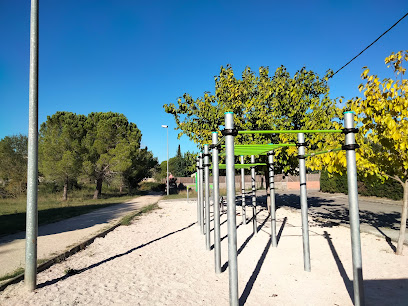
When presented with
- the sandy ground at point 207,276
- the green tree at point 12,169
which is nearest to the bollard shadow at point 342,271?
the sandy ground at point 207,276

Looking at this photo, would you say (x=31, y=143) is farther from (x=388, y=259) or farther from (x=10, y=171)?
(x=10, y=171)

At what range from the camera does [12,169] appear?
1077 inches

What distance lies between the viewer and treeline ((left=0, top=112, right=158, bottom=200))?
2442cm

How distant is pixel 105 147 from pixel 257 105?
62.5 feet

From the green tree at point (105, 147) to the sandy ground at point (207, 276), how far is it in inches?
726

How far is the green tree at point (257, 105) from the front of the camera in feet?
34.1

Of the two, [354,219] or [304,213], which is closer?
[354,219]

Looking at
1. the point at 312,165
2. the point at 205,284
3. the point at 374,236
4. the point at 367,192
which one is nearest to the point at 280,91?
the point at 312,165

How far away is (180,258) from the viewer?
20.9 ft

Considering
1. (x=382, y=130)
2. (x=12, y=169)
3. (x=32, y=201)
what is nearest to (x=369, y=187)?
(x=382, y=130)

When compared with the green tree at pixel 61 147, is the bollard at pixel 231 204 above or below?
below

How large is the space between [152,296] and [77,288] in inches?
49.3

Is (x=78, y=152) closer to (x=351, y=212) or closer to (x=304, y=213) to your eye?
(x=304, y=213)

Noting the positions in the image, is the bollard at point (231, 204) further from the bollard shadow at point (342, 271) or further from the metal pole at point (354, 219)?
the bollard shadow at point (342, 271)
